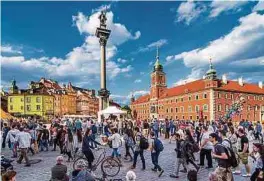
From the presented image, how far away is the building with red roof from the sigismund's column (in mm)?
34953

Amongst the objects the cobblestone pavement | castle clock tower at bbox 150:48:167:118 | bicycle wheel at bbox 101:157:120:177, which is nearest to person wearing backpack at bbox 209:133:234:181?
the cobblestone pavement

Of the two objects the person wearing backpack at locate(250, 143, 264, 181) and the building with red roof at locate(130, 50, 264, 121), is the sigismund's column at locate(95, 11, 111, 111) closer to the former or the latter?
the person wearing backpack at locate(250, 143, 264, 181)

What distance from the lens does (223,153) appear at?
7.95m

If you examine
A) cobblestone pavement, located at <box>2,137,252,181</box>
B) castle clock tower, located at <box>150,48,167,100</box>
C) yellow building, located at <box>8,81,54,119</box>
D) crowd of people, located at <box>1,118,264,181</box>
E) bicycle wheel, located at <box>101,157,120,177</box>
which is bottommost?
cobblestone pavement, located at <box>2,137,252,181</box>

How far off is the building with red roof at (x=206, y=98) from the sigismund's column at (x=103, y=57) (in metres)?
35.0

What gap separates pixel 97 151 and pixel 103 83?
58.5 feet

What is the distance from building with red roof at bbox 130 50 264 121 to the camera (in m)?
76.9

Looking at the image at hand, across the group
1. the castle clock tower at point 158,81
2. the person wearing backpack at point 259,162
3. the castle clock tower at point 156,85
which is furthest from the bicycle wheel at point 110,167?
the castle clock tower at point 158,81

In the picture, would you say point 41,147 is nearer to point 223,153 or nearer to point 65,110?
point 223,153

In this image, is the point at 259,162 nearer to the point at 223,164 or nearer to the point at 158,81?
the point at 223,164

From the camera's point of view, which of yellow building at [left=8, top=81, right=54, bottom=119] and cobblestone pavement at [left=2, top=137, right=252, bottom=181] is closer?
cobblestone pavement at [left=2, top=137, right=252, bottom=181]

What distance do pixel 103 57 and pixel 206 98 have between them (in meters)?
46.9

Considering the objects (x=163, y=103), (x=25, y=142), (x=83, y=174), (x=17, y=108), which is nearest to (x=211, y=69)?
(x=163, y=103)

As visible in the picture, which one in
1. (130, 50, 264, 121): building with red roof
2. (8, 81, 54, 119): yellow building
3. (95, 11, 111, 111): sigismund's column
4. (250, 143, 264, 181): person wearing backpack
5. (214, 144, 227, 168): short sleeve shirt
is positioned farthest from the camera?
(8, 81, 54, 119): yellow building
